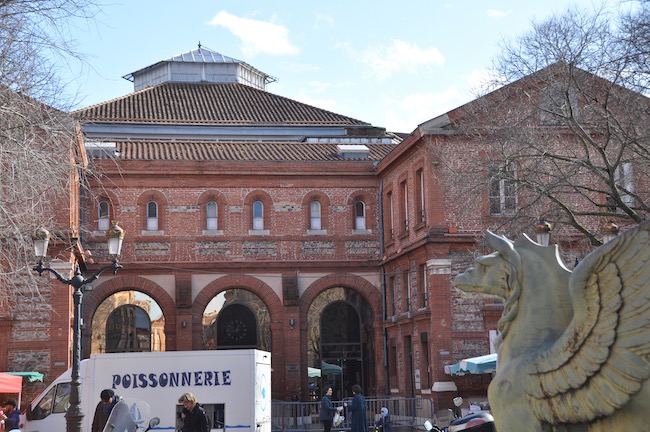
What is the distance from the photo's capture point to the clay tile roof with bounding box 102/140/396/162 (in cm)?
4172

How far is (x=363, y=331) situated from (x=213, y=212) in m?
8.03

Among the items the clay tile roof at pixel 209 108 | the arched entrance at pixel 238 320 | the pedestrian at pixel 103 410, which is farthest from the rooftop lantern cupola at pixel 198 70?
the pedestrian at pixel 103 410

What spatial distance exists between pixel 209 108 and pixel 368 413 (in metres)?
22.1

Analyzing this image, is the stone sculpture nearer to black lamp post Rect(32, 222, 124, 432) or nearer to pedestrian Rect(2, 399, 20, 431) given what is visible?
black lamp post Rect(32, 222, 124, 432)

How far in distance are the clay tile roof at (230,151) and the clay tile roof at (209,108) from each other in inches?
167

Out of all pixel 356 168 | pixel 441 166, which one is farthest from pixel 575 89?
pixel 356 168

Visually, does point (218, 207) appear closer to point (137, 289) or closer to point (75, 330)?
point (137, 289)

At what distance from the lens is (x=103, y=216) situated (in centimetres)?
4097

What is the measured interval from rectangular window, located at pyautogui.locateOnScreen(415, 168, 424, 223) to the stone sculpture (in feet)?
91.4

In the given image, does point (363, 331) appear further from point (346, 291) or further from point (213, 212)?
point (213, 212)

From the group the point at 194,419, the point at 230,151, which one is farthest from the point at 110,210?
the point at 194,419

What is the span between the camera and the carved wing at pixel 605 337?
7398 millimetres

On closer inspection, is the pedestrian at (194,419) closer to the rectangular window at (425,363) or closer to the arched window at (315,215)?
the rectangular window at (425,363)

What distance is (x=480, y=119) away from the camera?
27.7 m
